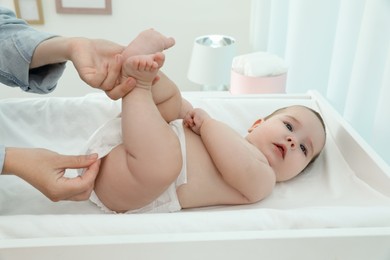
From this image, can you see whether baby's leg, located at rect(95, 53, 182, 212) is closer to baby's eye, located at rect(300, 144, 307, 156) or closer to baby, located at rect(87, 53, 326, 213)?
baby, located at rect(87, 53, 326, 213)

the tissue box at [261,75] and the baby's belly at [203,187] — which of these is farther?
the tissue box at [261,75]

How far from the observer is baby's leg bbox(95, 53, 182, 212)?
85 cm

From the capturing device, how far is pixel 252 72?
5.09 feet

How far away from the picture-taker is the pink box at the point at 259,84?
1.54 metres

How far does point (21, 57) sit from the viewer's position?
0.95 meters

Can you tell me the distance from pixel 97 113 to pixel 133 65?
41 centimetres

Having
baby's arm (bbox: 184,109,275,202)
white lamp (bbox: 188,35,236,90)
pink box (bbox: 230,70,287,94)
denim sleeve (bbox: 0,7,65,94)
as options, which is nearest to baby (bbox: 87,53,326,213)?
baby's arm (bbox: 184,109,275,202)

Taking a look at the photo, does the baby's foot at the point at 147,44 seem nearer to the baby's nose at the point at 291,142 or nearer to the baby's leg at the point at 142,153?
the baby's leg at the point at 142,153

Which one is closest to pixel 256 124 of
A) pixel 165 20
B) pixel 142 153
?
pixel 142 153

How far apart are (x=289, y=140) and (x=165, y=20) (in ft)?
4.85

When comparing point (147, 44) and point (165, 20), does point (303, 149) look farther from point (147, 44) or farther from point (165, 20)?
point (165, 20)

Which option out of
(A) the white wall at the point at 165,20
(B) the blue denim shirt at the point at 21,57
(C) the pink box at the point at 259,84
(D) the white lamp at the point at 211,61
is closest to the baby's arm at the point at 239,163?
(B) the blue denim shirt at the point at 21,57

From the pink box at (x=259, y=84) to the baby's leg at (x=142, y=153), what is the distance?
2.41ft

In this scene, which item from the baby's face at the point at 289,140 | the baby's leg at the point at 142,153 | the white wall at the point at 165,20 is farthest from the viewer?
the white wall at the point at 165,20
